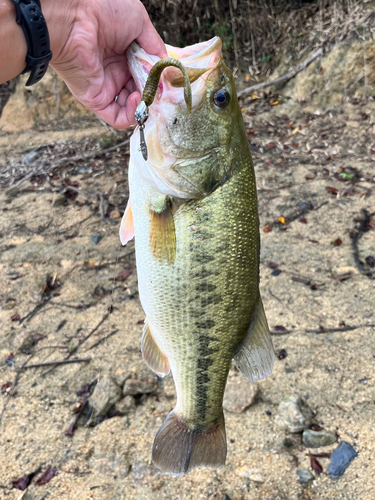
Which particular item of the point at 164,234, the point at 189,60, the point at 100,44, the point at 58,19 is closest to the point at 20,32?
the point at 58,19

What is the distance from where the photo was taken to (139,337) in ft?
10.4

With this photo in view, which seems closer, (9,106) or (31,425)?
(31,425)

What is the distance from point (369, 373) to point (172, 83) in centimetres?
245

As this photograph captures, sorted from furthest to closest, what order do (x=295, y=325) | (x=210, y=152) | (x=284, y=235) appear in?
(x=284, y=235), (x=295, y=325), (x=210, y=152)

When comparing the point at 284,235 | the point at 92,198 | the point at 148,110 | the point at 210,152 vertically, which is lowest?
the point at 284,235

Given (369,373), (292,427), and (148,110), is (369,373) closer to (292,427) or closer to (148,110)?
(292,427)

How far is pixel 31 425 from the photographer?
2.62 meters

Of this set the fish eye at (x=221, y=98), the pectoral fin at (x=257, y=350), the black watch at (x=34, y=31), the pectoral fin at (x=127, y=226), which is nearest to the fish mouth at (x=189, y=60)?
the fish eye at (x=221, y=98)

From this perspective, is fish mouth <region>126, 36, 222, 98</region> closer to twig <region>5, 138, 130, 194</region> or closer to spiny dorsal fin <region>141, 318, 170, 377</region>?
spiny dorsal fin <region>141, 318, 170, 377</region>

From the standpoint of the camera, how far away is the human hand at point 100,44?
6.18 feet

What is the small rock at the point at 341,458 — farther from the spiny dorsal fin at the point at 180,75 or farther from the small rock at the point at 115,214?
the small rock at the point at 115,214

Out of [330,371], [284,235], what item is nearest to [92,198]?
[284,235]

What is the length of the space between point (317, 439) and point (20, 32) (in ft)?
9.37

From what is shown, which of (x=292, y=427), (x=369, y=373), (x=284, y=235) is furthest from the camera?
(x=284, y=235)
